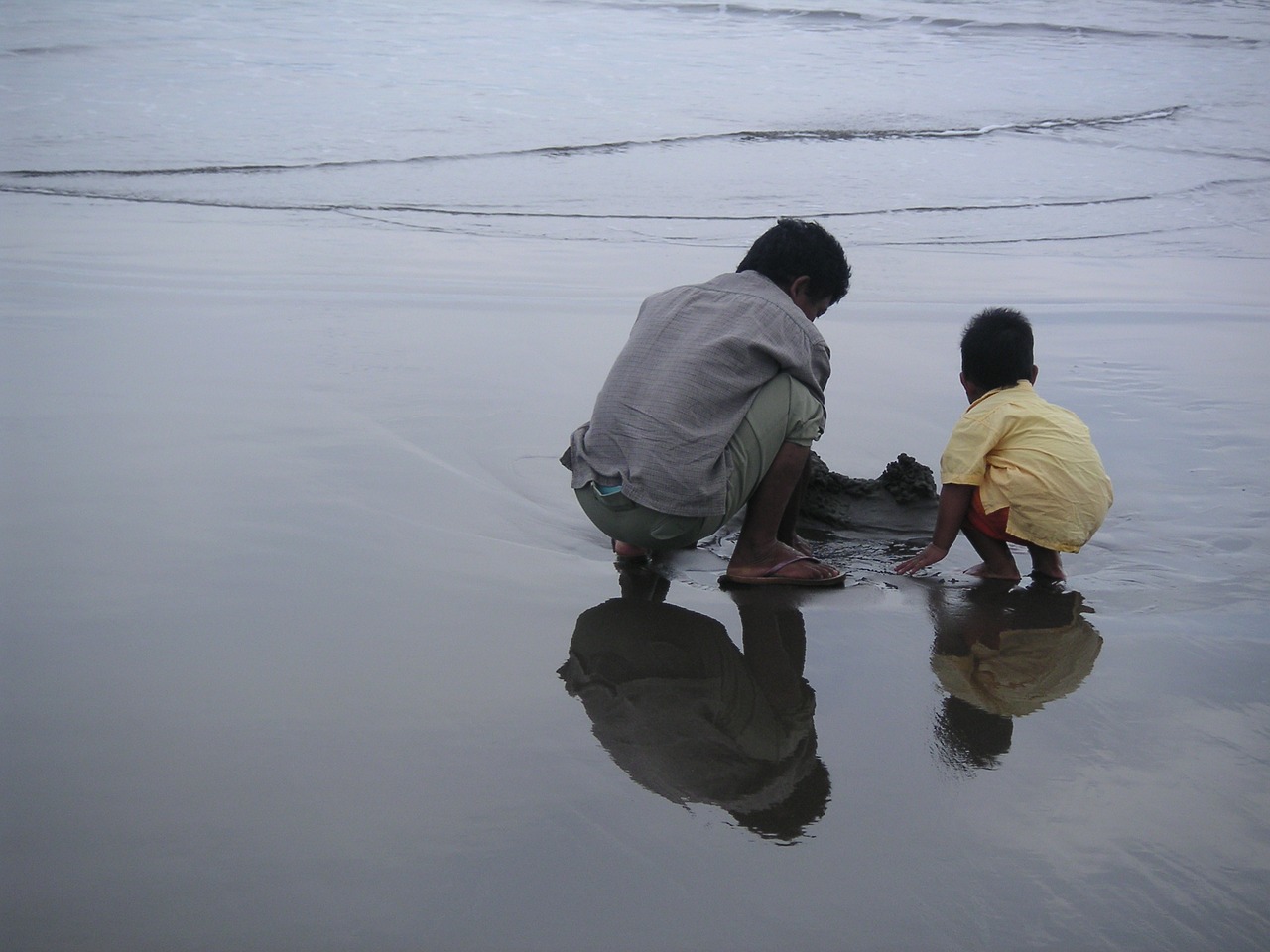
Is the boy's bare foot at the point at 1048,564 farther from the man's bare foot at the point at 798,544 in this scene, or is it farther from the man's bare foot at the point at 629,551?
the man's bare foot at the point at 629,551

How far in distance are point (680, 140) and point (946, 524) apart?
31.0ft

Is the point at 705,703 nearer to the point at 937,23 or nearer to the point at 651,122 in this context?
the point at 651,122

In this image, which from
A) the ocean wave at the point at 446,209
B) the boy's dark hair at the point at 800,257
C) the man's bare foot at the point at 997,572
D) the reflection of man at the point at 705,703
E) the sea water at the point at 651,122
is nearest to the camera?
the reflection of man at the point at 705,703

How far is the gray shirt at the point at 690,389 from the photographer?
3.18 meters

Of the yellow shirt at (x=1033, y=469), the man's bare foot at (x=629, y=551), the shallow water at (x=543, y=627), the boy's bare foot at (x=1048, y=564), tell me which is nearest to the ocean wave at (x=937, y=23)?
the shallow water at (x=543, y=627)

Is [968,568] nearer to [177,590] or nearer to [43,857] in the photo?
[177,590]

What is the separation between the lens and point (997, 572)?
349 cm

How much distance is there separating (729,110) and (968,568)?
1136cm

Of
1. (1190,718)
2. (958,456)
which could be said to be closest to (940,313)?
(958,456)

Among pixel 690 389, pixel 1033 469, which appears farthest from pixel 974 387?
pixel 690 389

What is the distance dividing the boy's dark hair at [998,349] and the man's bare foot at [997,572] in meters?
0.56

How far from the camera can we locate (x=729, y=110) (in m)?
14.0

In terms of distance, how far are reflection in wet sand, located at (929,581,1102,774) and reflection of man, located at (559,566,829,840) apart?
12.3 inches

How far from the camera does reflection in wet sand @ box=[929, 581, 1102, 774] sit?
2455 millimetres
